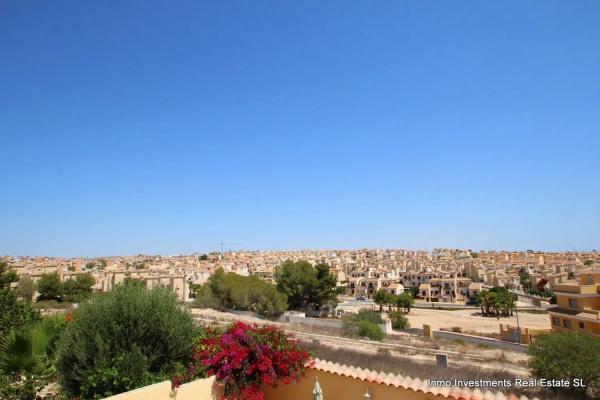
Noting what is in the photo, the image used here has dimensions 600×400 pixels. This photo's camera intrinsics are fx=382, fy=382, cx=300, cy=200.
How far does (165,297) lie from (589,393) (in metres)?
11.4

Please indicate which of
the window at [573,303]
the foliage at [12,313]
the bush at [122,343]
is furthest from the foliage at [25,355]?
the window at [573,303]

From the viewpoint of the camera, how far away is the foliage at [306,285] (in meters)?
42.2

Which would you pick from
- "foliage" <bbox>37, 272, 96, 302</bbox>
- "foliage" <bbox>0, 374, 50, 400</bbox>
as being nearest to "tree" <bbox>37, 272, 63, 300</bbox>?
"foliage" <bbox>37, 272, 96, 302</bbox>

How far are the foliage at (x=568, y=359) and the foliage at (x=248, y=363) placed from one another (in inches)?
311

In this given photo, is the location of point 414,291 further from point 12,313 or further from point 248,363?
point 248,363

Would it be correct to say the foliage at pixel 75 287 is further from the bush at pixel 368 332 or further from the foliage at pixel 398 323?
the foliage at pixel 398 323

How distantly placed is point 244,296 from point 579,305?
27.5 meters

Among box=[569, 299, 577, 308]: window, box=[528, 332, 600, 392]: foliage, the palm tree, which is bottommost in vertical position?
box=[569, 299, 577, 308]: window

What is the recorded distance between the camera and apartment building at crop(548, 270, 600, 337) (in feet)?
86.4

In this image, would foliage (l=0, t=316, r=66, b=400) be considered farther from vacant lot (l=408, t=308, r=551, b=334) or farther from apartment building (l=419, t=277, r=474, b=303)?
apartment building (l=419, t=277, r=474, b=303)

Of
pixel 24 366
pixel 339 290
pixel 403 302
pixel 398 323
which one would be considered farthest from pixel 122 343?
pixel 403 302

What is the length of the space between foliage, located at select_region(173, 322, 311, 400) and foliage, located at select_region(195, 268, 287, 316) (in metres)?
29.3

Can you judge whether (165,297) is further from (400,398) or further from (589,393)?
(589,393)

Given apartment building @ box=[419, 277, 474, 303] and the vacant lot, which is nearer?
the vacant lot
